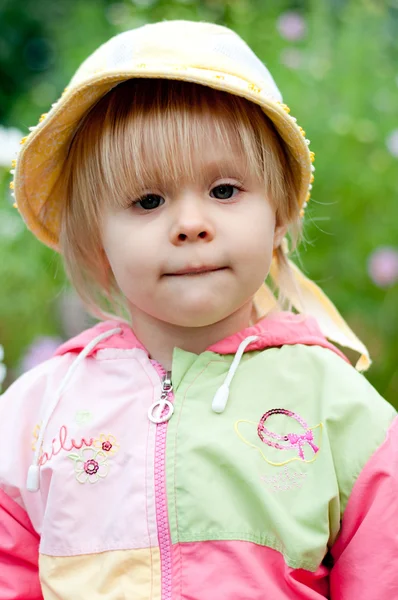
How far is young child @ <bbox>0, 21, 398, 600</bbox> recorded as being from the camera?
143 centimetres

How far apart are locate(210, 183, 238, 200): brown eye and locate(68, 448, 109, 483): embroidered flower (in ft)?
1.60

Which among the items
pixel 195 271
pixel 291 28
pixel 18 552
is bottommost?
pixel 18 552

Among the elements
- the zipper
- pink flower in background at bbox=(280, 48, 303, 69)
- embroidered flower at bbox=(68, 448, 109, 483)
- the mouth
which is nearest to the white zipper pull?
the zipper

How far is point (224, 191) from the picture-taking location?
151 centimetres

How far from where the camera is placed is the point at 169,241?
57.3 inches

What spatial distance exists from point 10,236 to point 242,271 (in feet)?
6.05

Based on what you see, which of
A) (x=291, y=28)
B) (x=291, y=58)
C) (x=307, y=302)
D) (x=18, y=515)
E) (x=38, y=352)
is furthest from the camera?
(x=291, y=28)

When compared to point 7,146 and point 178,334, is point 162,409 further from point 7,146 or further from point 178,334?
point 7,146

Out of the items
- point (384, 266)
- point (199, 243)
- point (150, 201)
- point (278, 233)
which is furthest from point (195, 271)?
point (384, 266)

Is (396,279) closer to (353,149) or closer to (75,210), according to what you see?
(353,149)

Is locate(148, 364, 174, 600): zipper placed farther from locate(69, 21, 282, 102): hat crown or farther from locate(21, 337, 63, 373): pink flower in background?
locate(21, 337, 63, 373): pink flower in background

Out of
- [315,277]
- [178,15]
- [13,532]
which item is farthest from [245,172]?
[178,15]

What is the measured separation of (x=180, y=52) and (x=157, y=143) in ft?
0.54

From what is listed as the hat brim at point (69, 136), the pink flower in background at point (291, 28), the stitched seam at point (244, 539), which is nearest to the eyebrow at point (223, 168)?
the hat brim at point (69, 136)
